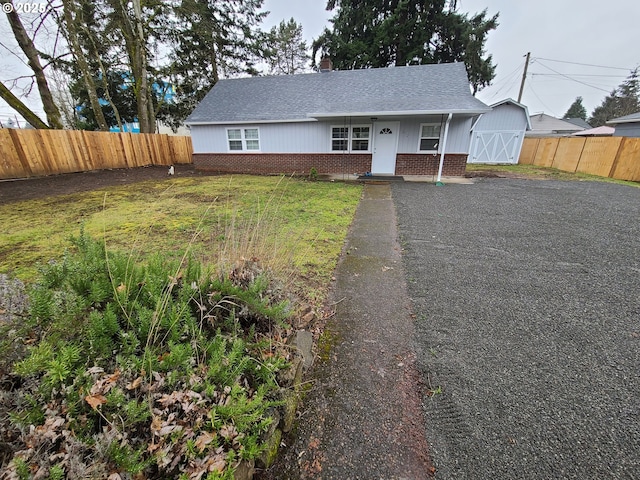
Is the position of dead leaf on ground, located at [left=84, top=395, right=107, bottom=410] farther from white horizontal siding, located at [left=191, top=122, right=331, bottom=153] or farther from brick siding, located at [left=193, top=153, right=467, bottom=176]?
white horizontal siding, located at [left=191, top=122, right=331, bottom=153]

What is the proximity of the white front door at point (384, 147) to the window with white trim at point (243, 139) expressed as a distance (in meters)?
5.70

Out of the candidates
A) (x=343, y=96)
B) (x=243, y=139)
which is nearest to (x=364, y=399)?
(x=343, y=96)

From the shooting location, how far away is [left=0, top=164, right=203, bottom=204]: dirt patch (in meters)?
8.09

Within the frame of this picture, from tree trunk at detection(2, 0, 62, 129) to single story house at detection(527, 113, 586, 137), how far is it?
3827 cm

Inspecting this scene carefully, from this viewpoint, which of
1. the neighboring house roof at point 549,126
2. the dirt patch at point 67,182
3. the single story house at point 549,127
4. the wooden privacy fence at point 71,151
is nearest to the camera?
the dirt patch at point 67,182

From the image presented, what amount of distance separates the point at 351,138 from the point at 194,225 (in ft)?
28.7

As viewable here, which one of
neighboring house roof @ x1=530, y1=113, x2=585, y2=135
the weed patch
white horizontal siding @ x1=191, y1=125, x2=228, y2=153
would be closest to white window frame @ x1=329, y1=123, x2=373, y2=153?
white horizontal siding @ x1=191, y1=125, x2=228, y2=153

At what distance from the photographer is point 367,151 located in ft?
39.8

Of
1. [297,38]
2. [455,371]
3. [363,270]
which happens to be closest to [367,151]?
[363,270]

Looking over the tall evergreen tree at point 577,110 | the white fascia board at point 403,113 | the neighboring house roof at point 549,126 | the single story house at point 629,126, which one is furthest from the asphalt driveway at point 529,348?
the tall evergreen tree at point 577,110

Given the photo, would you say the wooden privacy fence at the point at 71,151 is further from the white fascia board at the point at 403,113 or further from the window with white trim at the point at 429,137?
the window with white trim at the point at 429,137

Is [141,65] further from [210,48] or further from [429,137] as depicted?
[429,137]

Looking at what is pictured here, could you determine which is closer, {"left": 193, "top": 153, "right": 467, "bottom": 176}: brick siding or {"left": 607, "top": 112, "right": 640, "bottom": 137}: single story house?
{"left": 193, "top": 153, "right": 467, "bottom": 176}: brick siding

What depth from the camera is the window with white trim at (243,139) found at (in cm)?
1327
